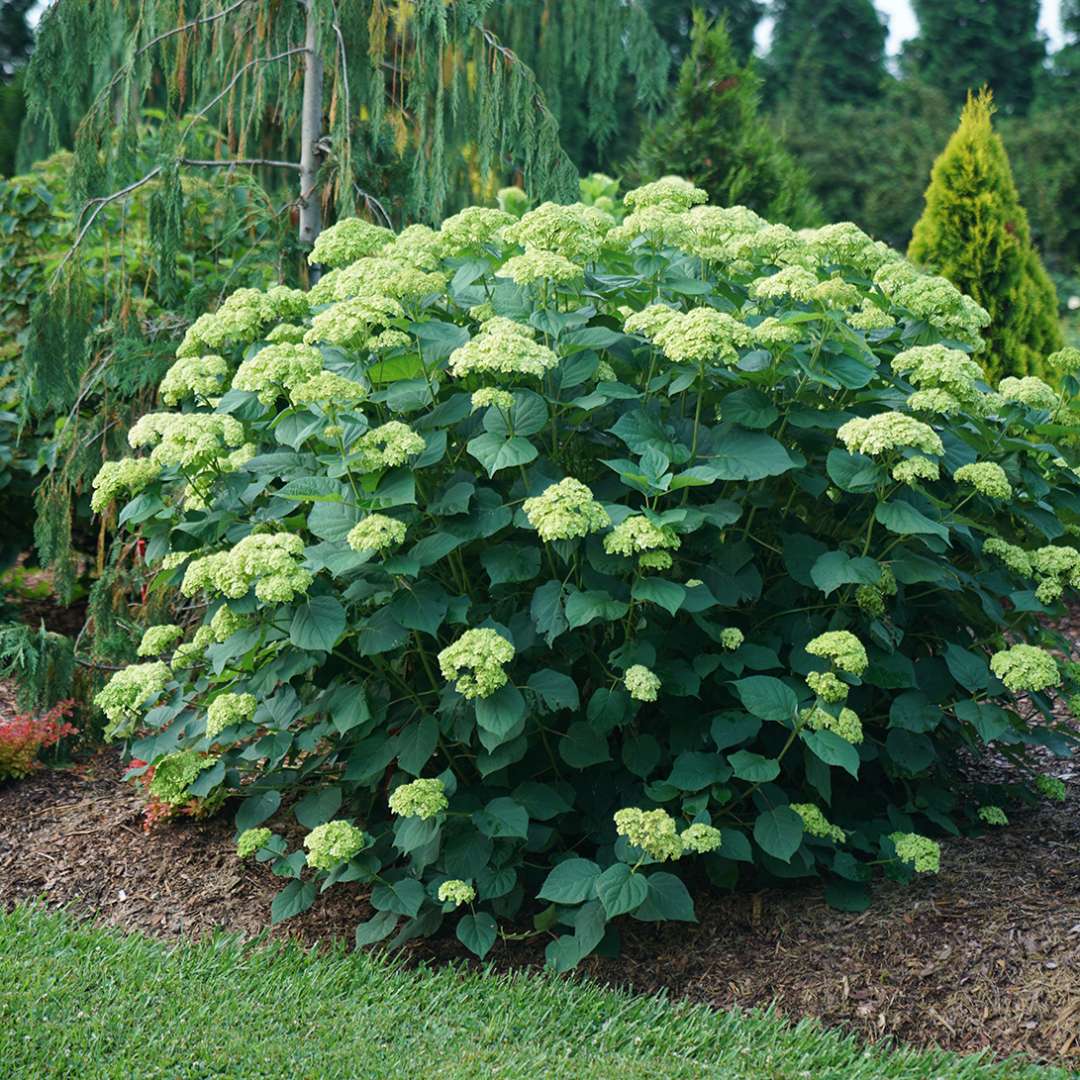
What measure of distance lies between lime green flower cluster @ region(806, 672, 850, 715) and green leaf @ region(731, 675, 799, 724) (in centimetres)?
9

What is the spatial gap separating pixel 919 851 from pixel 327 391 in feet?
6.28

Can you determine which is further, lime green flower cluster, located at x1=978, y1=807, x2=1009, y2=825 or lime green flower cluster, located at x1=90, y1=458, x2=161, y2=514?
lime green flower cluster, located at x1=978, y1=807, x2=1009, y2=825

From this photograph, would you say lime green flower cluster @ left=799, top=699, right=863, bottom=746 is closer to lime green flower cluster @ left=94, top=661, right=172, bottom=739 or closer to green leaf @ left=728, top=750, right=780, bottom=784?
green leaf @ left=728, top=750, right=780, bottom=784

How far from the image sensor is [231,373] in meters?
3.80

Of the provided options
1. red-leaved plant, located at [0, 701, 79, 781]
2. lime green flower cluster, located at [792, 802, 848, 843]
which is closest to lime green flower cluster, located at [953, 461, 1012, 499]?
lime green flower cluster, located at [792, 802, 848, 843]

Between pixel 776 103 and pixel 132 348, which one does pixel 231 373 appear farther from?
pixel 776 103

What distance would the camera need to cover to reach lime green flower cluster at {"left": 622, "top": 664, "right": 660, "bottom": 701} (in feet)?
9.48

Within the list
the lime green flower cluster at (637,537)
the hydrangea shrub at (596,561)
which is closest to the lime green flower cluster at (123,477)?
the hydrangea shrub at (596,561)

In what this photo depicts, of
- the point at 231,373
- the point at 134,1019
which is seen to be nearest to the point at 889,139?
the point at 231,373

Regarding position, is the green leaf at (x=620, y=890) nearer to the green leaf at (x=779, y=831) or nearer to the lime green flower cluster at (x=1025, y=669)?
the green leaf at (x=779, y=831)

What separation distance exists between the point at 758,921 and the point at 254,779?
1.60 m

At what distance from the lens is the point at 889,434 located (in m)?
2.86

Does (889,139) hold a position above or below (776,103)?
below

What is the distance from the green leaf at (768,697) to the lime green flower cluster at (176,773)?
1504mm
